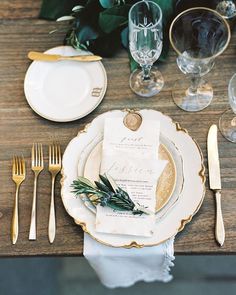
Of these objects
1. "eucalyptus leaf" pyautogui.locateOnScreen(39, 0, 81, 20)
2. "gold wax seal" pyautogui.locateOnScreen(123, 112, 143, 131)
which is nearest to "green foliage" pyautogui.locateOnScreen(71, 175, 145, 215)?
"gold wax seal" pyautogui.locateOnScreen(123, 112, 143, 131)

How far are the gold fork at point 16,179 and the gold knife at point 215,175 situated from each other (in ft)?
1.08

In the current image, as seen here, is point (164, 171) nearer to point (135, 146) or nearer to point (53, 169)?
point (135, 146)

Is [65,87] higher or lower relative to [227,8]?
lower

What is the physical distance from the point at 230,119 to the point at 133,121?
179mm

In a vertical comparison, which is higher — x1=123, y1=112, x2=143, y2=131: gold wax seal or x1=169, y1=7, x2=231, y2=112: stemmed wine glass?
x1=169, y1=7, x2=231, y2=112: stemmed wine glass

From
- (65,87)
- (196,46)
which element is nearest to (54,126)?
(65,87)

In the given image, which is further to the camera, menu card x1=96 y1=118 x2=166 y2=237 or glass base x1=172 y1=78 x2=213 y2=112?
glass base x1=172 y1=78 x2=213 y2=112

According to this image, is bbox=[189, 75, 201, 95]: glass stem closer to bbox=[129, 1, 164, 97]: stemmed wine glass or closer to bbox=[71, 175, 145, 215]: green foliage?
bbox=[129, 1, 164, 97]: stemmed wine glass

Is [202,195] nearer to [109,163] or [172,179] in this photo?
[172,179]

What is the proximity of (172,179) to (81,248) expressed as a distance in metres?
0.19

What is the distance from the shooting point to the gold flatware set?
79 centimetres

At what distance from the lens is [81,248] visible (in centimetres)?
78

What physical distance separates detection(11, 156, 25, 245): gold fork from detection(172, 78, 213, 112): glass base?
31 centimetres

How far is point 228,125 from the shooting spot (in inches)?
33.5
